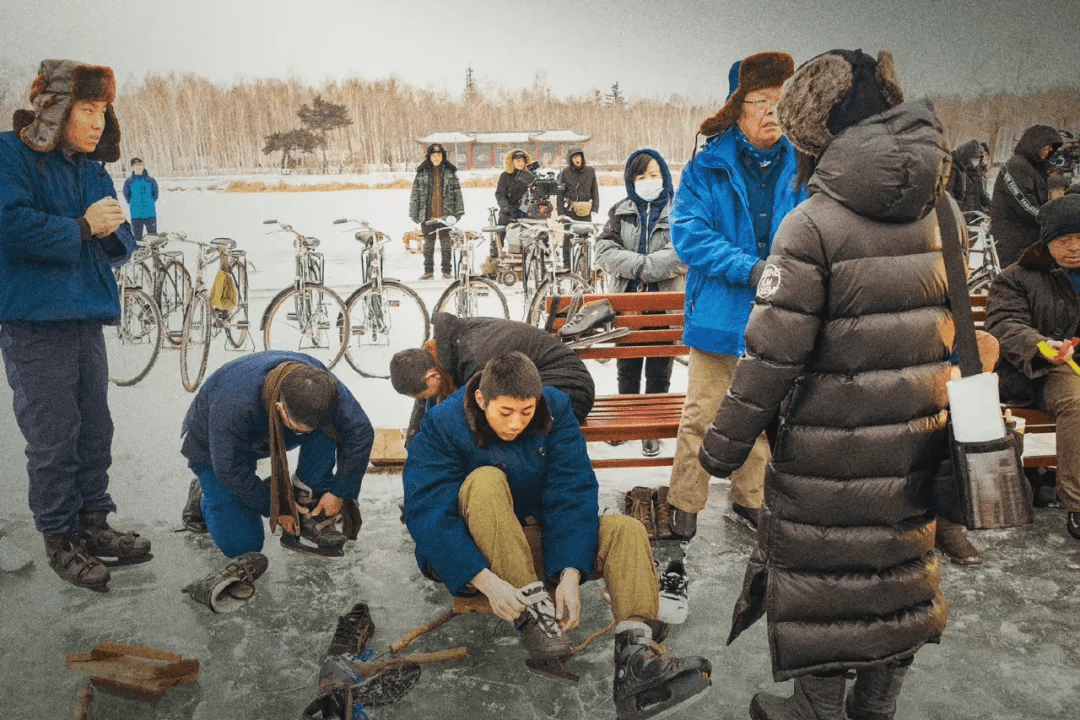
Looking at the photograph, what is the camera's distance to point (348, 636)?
7.47 ft

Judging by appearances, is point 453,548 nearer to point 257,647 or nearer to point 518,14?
point 257,647

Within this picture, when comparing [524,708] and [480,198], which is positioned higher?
[480,198]

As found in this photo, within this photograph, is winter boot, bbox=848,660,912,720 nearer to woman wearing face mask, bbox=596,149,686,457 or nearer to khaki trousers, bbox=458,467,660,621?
khaki trousers, bbox=458,467,660,621

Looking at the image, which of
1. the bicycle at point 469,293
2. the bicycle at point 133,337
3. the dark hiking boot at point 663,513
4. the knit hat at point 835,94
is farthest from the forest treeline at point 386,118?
the knit hat at point 835,94

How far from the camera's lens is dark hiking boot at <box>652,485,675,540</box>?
2.93 metres

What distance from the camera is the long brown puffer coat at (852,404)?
1.56 meters

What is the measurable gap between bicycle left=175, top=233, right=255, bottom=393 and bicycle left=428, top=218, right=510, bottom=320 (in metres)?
1.19

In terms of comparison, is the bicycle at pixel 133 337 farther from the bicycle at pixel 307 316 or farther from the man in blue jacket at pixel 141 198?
the bicycle at pixel 307 316

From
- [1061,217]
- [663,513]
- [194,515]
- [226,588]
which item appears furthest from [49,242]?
[1061,217]

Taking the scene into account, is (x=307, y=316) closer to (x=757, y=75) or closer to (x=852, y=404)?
(x=757, y=75)

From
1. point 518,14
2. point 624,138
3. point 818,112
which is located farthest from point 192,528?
point 624,138

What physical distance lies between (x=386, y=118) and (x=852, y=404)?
4287 millimetres

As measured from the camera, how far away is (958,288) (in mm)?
1600

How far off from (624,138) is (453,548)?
15.1 feet
